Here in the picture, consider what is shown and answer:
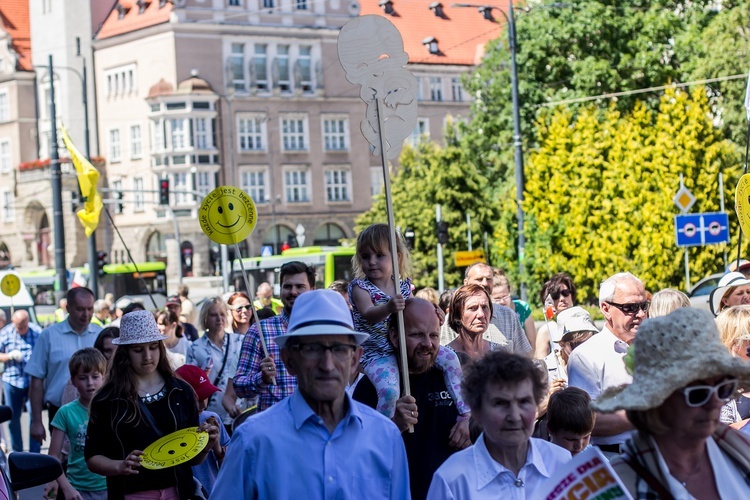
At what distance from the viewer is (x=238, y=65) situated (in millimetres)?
81188

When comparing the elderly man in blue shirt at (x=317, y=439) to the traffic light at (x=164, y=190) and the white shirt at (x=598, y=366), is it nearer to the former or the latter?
the white shirt at (x=598, y=366)

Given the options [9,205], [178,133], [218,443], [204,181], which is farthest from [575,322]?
[9,205]

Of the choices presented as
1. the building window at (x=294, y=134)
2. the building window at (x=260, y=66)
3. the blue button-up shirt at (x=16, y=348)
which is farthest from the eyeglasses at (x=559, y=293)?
the building window at (x=294, y=134)

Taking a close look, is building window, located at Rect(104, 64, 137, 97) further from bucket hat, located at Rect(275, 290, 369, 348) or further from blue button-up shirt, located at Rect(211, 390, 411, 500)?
blue button-up shirt, located at Rect(211, 390, 411, 500)

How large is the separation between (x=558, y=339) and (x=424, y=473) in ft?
12.7

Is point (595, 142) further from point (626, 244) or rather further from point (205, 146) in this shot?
point (205, 146)

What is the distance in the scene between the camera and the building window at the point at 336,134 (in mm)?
84688

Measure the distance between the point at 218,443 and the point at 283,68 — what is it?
76.7 meters

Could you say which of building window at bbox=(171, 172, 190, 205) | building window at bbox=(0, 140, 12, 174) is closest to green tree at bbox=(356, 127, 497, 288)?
building window at bbox=(171, 172, 190, 205)

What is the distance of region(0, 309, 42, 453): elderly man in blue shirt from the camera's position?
15266 millimetres

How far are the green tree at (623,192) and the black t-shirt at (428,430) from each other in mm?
29001

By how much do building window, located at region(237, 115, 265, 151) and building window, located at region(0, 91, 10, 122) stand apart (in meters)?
18.0

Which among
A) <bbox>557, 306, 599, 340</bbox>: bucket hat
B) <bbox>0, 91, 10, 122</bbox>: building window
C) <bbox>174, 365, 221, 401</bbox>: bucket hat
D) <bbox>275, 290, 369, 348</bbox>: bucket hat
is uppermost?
<bbox>0, 91, 10, 122</bbox>: building window

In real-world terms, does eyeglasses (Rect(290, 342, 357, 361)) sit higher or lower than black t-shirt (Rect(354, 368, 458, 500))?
higher
